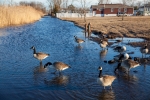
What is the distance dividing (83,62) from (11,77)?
4244 millimetres

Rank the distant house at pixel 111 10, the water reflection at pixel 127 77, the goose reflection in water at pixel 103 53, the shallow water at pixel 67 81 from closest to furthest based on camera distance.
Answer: the shallow water at pixel 67 81, the water reflection at pixel 127 77, the goose reflection in water at pixel 103 53, the distant house at pixel 111 10

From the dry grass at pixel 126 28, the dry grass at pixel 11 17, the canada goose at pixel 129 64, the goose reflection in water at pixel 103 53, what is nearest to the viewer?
the canada goose at pixel 129 64

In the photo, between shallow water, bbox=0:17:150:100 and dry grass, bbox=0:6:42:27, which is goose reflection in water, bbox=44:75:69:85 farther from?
dry grass, bbox=0:6:42:27

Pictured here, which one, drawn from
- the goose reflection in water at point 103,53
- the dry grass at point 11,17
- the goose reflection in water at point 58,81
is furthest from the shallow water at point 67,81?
the dry grass at point 11,17

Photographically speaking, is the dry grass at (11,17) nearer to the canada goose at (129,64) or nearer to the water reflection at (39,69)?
the water reflection at (39,69)

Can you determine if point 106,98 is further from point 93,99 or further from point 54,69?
point 54,69

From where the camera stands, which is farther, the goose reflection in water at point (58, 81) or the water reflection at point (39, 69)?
the water reflection at point (39, 69)

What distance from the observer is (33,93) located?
8.18m

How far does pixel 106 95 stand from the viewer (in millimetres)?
8141

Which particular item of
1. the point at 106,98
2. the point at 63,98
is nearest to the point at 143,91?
the point at 106,98

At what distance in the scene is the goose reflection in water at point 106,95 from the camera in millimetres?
7917

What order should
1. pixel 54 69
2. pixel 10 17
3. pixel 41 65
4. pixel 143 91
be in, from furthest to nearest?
pixel 10 17 < pixel 41 65 < pixel 54 69 < pixel 143 91

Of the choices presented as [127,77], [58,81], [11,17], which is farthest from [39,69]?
[11,17]

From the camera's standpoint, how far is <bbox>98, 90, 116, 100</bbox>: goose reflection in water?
792cm
